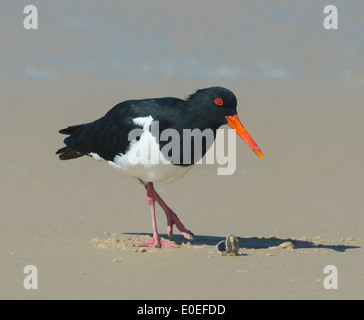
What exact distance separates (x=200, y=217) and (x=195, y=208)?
463 mm

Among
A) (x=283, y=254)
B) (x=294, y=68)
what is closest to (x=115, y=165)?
(x=283, y=254)

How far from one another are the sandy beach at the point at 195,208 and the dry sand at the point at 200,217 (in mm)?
19

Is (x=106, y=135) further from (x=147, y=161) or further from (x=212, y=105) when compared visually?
(x=212, y=105)

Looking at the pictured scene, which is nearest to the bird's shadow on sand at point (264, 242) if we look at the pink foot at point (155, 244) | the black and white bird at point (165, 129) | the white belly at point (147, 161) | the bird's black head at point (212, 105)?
the pink foot at point (155, 244)

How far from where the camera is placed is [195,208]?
10.2 metres

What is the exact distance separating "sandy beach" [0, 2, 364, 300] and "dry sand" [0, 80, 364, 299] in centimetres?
2

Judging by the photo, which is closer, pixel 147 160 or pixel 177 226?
pixel 147 160

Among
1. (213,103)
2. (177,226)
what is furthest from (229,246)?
(213,103)

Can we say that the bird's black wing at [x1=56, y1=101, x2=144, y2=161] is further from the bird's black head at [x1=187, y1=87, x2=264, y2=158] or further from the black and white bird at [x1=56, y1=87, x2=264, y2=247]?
the bird's black head at [x1=187, y1=87, x2=264, y2=158]

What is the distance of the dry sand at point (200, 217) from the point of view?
6.89 m

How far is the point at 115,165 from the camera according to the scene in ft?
27.4
